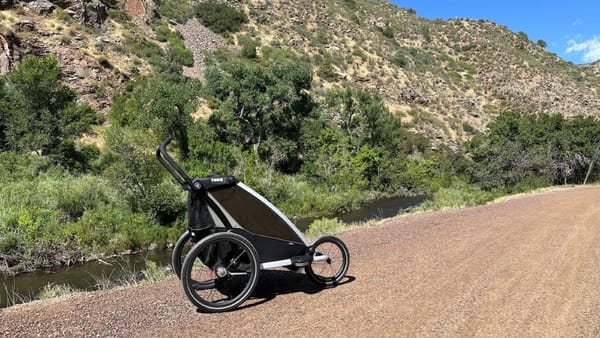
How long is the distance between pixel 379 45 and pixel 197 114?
4176cm

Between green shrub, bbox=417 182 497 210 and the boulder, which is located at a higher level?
the boulder

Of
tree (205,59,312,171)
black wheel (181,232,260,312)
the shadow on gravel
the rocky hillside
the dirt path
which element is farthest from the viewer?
the rocky hillside

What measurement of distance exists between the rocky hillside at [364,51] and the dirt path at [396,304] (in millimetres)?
34699

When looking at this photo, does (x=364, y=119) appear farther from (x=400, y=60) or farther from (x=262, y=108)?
(x=400, y=60)

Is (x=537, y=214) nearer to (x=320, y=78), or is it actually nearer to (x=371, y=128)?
(x=371, y=128)

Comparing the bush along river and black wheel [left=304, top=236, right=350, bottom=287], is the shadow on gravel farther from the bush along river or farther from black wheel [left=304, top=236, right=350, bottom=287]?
the bush along river

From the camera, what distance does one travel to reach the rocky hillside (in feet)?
125

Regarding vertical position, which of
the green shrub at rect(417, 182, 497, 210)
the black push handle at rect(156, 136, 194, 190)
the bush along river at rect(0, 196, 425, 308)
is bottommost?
the bush along river at rect(0, 196, 425, 308)

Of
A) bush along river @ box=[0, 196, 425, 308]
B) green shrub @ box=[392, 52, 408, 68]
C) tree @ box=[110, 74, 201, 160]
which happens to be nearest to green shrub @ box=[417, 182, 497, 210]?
bush along river @ box=[0, 196, 425, 308]

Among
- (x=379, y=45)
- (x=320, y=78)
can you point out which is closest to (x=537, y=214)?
(x=320, y=78)

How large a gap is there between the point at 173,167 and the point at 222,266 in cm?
129

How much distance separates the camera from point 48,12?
40.0 meters

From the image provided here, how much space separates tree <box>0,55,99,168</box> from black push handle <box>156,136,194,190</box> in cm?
2530

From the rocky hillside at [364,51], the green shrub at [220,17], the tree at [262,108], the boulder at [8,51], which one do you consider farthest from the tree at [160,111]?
the green shrub at [220,17]
